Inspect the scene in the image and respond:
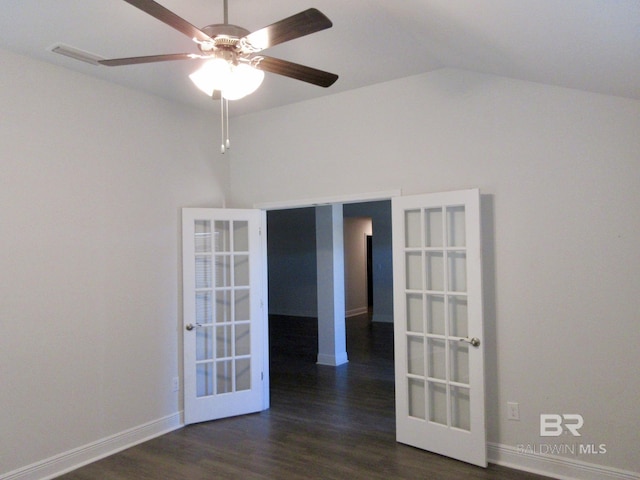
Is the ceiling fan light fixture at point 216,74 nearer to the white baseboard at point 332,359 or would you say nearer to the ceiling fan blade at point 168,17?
the ceiling fan blade at point 168,17

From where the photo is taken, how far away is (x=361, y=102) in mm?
4031

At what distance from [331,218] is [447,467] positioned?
12.5ft

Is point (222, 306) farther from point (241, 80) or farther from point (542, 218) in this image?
point (542, 218)

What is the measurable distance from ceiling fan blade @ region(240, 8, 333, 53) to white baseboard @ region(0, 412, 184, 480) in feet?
10.6

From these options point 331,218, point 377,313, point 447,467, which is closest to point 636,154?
point 447,467

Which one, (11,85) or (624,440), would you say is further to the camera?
(11,85)

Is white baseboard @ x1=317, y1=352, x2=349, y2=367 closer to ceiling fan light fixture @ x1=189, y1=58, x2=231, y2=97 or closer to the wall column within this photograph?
the wall column

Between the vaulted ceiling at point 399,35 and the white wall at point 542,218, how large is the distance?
0.70 ft

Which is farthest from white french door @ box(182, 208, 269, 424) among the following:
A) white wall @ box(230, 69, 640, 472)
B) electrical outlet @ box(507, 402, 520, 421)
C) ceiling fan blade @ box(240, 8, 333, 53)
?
ceiling fan blade @ box(240, 8, 333, 53)

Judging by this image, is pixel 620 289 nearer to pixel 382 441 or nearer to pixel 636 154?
pixel 636 154

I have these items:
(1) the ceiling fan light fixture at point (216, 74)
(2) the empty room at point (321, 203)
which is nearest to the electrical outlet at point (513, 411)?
(2) the empty room at point (321, 203)

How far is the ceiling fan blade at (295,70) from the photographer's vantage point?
2.21 meters

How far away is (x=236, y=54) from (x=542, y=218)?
7.87ft

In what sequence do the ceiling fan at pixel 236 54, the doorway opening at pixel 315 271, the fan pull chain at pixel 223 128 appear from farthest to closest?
the doorway opening at pixel 315 271 → the fan pull chain at pixel 223 128 → the ceiling fan at pixel 236 54
